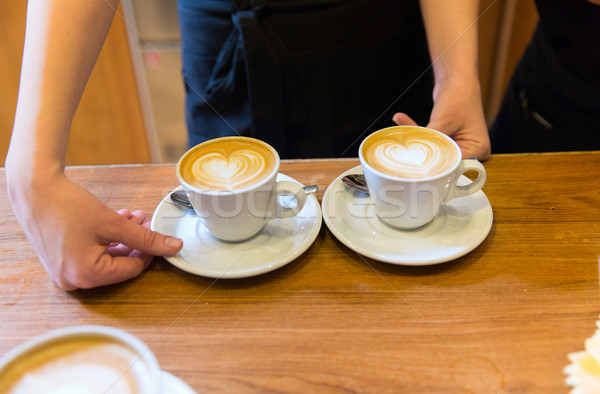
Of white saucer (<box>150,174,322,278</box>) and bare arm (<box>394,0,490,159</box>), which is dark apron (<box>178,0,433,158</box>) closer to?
bare arm (<box>394,0,490,159</box>)

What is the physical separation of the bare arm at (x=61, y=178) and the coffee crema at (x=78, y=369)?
0.71 feet

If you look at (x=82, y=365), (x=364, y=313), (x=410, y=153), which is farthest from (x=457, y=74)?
(x=82, y=365)

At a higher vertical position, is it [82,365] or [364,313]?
[82,365]

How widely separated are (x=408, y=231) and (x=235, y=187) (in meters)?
0.31

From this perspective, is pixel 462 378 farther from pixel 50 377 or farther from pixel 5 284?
pixel 5 284

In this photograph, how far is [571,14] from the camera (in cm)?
A: 112

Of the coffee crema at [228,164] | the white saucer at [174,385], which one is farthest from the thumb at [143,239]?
the white saucer at [174,385]

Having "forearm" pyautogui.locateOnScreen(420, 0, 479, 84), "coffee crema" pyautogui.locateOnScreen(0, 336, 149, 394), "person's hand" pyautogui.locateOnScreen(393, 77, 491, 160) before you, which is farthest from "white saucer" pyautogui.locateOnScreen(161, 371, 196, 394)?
"forearm" pyautogui.locateOnScreen(420, 0, 479, 84)

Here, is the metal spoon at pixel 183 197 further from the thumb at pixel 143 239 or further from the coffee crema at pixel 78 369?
the coffee crema at pixel 78 369

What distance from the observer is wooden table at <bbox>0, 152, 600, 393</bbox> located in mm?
584

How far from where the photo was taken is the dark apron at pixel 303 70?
111cm

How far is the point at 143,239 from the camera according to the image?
28.2 inches

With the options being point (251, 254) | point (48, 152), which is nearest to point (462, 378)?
point (251, 254)

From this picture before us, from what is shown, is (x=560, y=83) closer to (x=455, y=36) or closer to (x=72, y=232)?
(x=455, y=36)
